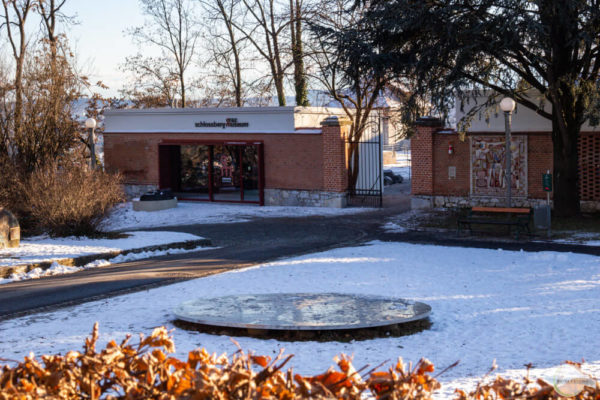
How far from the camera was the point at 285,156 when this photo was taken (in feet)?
94.6

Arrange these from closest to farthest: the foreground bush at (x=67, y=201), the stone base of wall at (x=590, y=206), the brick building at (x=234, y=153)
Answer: the foreground bush at (x=67, y=201) → the stone base of wall at (x=590, y=206) → the brick building at (x=234, y=153)

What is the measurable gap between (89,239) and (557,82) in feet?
40.9

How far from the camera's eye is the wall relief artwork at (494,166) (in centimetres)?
2389

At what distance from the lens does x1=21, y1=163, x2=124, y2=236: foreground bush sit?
60.0 ft

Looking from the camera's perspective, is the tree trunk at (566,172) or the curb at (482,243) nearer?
the curb at (482,243)

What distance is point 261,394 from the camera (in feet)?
10.6

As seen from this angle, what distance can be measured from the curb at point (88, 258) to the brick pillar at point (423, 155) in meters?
9.59

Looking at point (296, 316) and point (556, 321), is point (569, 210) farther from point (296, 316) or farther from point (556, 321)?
point (296, 316)

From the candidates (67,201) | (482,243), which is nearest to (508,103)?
(482,243)

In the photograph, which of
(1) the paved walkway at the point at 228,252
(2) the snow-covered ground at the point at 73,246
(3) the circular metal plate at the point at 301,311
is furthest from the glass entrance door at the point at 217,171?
(3) the circular metal plate at the point at 301,311

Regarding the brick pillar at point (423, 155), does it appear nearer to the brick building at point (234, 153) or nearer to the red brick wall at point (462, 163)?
the red brick wall at point (462, 163)

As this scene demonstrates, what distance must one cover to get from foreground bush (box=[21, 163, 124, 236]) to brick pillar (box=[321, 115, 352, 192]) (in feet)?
33.6

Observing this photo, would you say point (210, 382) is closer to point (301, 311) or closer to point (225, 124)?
point (301, 311)

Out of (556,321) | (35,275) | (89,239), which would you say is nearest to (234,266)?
(35,275)
